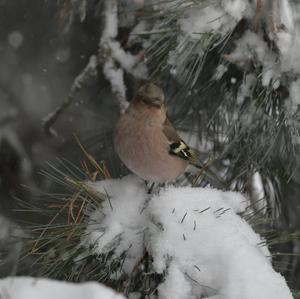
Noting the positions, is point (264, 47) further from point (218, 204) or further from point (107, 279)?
point (107, 279)

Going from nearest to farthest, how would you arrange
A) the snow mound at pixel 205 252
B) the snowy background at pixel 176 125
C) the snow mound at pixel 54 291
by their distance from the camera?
the snow mound at pixel 54 291, the snow mound at pixel 205 252, the snowy background at pixel 176 125

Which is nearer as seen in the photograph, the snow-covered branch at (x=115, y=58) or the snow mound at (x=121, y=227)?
the snow mound at (x=121, y=227)

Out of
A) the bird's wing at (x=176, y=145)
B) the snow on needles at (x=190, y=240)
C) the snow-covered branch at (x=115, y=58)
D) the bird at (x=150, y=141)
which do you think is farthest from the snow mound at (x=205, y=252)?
the snow-covered branch at (x=115, y=58)

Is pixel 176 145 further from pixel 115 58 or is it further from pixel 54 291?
pixel 54 291

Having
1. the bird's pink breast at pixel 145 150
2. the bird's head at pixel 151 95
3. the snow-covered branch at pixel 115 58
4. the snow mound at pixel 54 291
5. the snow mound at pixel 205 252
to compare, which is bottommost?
the snow mound at pixel 54 291

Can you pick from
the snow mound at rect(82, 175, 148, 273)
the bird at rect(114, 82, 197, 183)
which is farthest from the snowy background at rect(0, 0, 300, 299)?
the bird at rect(114, 82, 197, 183)

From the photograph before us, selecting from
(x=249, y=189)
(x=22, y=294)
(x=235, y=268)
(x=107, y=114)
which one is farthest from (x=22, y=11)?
(x=22, y=294)

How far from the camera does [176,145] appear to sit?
272cm

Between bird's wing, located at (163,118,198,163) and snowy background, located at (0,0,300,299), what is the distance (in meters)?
0.12

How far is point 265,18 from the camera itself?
7.76 ft

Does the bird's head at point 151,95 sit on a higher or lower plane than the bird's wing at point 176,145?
higher

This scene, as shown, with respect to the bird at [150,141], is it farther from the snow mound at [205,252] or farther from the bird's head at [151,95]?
the snow mound at [205,252]

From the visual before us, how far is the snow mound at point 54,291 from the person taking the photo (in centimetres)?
120

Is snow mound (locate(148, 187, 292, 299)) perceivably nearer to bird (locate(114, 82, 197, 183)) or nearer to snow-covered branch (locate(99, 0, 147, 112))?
bird (locate(114, 82, 197, 183))
